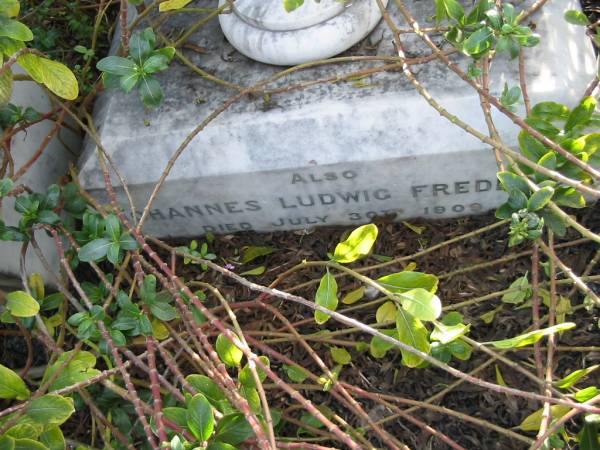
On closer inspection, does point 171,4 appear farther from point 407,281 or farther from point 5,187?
point 407,281

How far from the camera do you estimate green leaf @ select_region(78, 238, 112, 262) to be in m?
1.63

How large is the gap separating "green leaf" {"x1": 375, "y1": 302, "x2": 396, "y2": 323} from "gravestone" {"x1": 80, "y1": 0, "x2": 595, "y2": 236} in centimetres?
34

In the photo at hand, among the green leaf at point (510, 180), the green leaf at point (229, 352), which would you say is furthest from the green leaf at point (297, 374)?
the green leaf at point (510, 180)

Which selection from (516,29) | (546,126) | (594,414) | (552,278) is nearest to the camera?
(594,414)

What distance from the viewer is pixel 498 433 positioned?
182 centimetres

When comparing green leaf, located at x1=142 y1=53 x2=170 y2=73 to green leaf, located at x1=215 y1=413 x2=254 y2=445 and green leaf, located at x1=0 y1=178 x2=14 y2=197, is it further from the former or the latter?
green leaf, located at x1=215 y1=413 x2=254 y2=445

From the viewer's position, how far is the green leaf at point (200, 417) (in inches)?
48.3

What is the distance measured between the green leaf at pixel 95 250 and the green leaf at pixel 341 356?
2.32 ft

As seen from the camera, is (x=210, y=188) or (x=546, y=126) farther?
(x=210, y=188)

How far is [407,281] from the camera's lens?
1.41m

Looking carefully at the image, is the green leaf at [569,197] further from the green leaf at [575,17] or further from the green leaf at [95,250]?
the green leaf at [95,250]

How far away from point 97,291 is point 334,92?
87 centimetres

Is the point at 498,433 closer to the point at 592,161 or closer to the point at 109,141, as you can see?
the point at 592,161

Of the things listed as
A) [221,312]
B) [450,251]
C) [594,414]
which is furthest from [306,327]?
[594,414]
